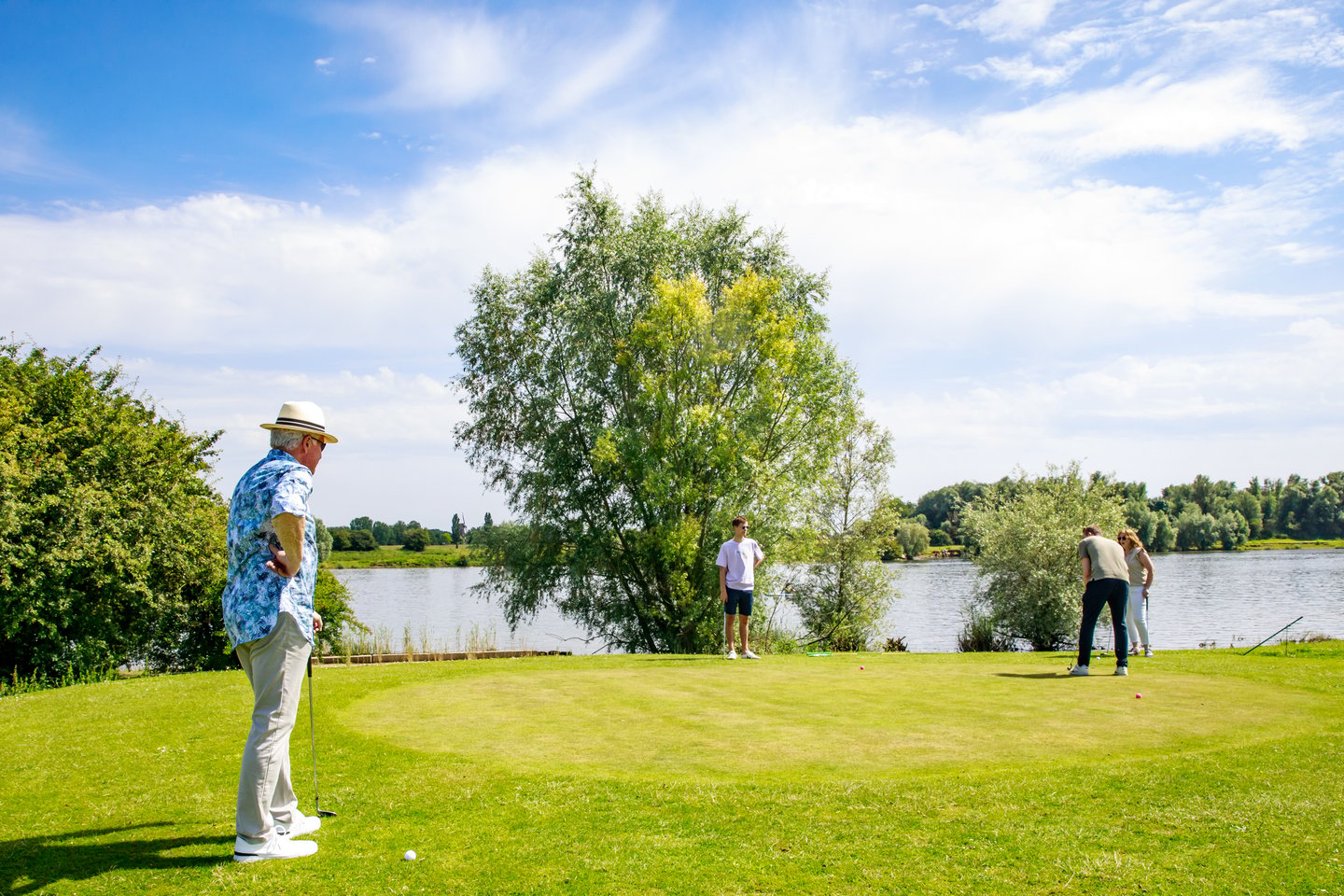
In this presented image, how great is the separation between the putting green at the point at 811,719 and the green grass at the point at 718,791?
5 centimetres

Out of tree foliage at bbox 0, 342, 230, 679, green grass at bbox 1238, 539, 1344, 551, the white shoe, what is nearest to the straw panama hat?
the white shoe

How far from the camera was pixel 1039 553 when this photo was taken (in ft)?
99.6

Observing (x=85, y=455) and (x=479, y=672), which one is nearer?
(x=479, y=672)

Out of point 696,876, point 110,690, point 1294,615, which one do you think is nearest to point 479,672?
point 110,690

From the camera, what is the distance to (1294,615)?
112ft

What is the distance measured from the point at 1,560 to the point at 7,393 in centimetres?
427

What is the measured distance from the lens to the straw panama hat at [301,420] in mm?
5379

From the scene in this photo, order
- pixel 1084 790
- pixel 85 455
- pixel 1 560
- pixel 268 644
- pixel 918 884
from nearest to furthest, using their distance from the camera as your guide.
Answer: pixel 918 884
pixel 268 644
pixel 1084 790
pixel 1 560
pixel 85 455

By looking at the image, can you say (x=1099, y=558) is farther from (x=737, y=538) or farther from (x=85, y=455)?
(x=85, y=455)

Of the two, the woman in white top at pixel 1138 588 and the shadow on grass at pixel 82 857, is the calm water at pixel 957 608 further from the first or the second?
the shadow on grass at pixel 82 857

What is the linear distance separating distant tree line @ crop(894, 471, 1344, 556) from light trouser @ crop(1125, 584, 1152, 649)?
50.4m

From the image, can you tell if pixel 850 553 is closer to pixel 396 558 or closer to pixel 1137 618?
pixel 1137 618

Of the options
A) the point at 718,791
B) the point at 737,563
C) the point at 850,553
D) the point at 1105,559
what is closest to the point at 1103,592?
the point at 1105,559

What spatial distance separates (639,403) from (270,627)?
754 inches
